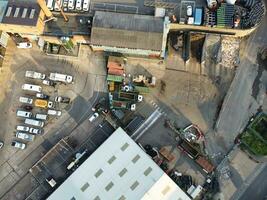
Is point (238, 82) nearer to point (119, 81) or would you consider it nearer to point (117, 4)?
point (119, 81)

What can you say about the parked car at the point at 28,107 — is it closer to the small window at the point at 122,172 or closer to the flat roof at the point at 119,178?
the flat roof at the point at 119,178

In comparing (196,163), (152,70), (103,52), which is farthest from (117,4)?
(196,163)

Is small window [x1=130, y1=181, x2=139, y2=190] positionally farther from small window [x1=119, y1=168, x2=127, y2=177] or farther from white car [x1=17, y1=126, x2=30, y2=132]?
white car [x1=17, y1=126, x2=30, y2=132]

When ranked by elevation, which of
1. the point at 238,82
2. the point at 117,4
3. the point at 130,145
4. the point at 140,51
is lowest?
the point at 130,145

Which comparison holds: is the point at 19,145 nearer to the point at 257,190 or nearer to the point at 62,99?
the point at 62,99

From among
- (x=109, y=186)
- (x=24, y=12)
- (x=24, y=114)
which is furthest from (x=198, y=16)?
(x=24, y=114)

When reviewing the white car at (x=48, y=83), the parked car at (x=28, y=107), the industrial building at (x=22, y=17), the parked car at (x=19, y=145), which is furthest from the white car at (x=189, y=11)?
the parked car at (x=19, y=145)

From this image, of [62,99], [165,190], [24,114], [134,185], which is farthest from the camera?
[62,99]
